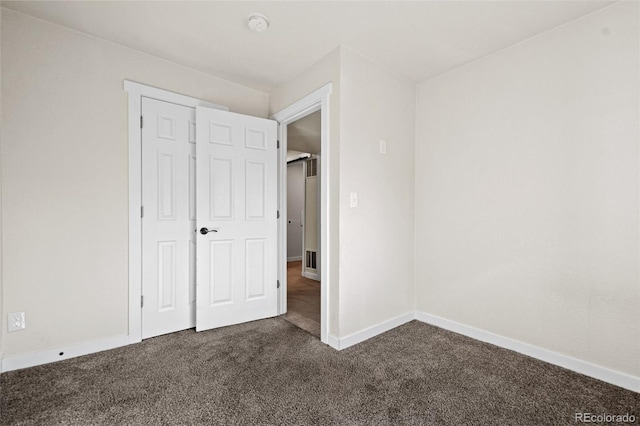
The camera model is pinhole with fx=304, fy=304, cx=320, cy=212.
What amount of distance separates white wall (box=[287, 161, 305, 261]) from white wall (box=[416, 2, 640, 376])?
466 cm

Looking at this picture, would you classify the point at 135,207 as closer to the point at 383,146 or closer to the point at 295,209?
the point at 383,146

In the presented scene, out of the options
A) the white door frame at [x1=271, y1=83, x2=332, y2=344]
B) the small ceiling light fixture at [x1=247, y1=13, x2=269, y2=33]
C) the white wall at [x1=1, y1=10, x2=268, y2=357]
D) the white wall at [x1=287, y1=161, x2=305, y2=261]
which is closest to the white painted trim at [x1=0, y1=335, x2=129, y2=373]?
the white wall at [x1=1, y1=10, x2=268, y2=357]

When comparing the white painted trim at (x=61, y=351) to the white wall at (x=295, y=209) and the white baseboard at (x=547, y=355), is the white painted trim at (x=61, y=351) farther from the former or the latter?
the white wall at (x=295, y=209)

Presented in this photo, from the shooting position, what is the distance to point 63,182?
221 centimetres

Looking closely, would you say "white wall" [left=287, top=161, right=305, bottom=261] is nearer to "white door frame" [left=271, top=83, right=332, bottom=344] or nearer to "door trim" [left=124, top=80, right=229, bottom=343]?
"white door frame" [left=271, top=83, right=332, bottom=344]

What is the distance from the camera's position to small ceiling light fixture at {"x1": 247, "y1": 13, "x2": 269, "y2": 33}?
81.7 inches

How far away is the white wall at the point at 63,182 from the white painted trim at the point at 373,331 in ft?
5.87

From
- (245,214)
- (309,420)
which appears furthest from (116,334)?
(309,420)

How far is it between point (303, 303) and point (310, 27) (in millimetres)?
2866

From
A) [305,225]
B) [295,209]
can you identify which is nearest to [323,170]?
[305,225]

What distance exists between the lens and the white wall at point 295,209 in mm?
7367

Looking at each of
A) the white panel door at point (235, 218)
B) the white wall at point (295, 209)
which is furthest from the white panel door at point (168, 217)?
the white wall at point (295, 209)

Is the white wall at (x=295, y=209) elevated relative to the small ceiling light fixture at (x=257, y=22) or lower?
lower

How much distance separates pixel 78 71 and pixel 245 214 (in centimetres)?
168
